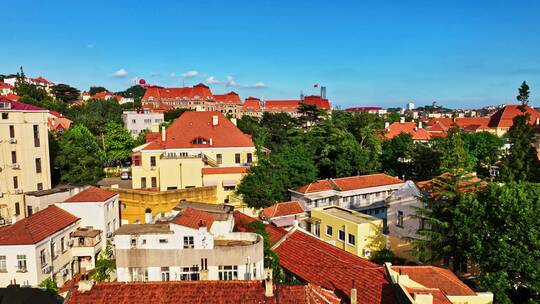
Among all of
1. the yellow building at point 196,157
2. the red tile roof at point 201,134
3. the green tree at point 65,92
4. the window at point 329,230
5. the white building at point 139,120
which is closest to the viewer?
the window at point 329,230

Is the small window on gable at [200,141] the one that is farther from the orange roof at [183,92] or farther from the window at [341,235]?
the orange roof at [183,92]

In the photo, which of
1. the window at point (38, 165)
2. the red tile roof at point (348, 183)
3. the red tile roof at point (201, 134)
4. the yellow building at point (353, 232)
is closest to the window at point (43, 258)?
the window at point (38, 165)

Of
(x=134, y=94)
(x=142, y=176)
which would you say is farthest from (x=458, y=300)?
(x=134, y=94)

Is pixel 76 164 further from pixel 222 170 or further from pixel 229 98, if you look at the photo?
pixel 229 98

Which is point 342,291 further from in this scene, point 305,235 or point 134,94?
point 134,94

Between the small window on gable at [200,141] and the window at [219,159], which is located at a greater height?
the small window on gable at [200,141]

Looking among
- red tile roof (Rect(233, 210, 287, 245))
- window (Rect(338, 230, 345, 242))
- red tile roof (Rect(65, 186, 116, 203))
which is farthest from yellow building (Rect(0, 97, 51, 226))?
window (Rect(338, 230, 345, 242))

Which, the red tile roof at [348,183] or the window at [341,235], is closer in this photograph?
the window at [341,235]

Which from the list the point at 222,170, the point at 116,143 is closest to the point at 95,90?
the point at 116,143
